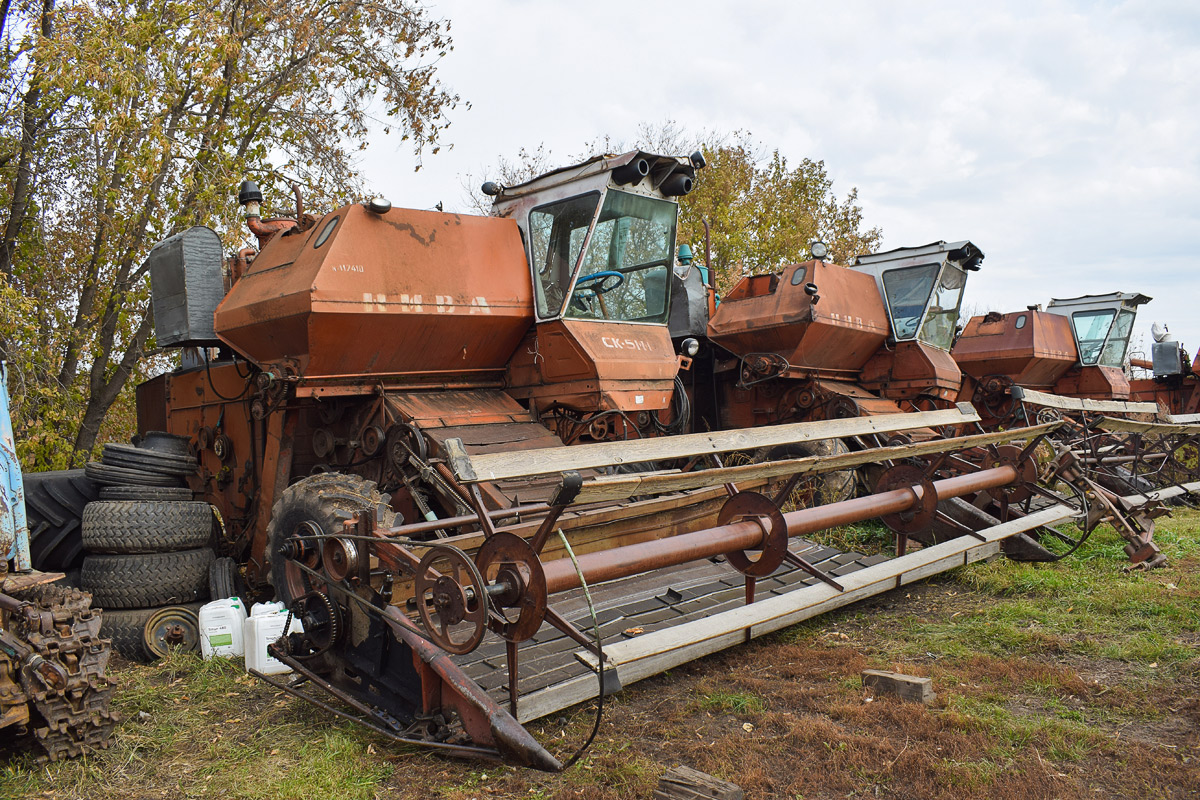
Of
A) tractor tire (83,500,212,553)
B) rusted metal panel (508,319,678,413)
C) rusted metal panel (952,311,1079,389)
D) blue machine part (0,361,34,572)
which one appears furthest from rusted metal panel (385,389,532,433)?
rusted metal panel (952,311,1079,389)

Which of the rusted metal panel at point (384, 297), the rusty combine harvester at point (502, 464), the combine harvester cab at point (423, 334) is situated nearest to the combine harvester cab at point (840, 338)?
the rusty combine harvester at point (502, 464)

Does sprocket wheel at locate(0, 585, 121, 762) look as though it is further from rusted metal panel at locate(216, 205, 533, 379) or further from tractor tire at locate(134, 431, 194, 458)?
tractor tire at locate(134, 431, 194, 458)

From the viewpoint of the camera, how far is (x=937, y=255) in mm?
10594

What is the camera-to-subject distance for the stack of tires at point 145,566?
5.39 m

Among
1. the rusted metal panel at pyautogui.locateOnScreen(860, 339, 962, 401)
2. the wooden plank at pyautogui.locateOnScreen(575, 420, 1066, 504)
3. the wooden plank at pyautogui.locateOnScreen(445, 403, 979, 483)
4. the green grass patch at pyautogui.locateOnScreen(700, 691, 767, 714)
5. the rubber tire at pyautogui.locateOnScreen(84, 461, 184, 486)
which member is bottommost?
the green grass patch at pyautogui.locateOnScreen(700, 691, 767, 714)

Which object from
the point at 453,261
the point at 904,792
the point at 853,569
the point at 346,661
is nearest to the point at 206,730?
the point at 346,661

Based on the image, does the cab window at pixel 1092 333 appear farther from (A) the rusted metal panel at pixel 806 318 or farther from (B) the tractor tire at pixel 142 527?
(B) the tractor tire at pixel 142 527

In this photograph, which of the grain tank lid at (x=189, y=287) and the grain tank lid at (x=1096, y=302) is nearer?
the grain tank lid at (x=189, y=287)

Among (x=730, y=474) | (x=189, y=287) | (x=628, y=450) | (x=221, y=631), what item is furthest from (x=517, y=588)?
(x=189, y=287)

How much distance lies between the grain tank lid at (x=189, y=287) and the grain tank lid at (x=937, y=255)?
24.9 ft

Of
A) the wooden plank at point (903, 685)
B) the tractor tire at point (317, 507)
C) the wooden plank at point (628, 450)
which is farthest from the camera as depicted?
the tractor tire at point (317, 507)

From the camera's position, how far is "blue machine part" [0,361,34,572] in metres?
3.69

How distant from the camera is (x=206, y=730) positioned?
13.2 ft

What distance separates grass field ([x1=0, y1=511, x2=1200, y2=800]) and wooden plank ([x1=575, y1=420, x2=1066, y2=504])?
1021 mm
